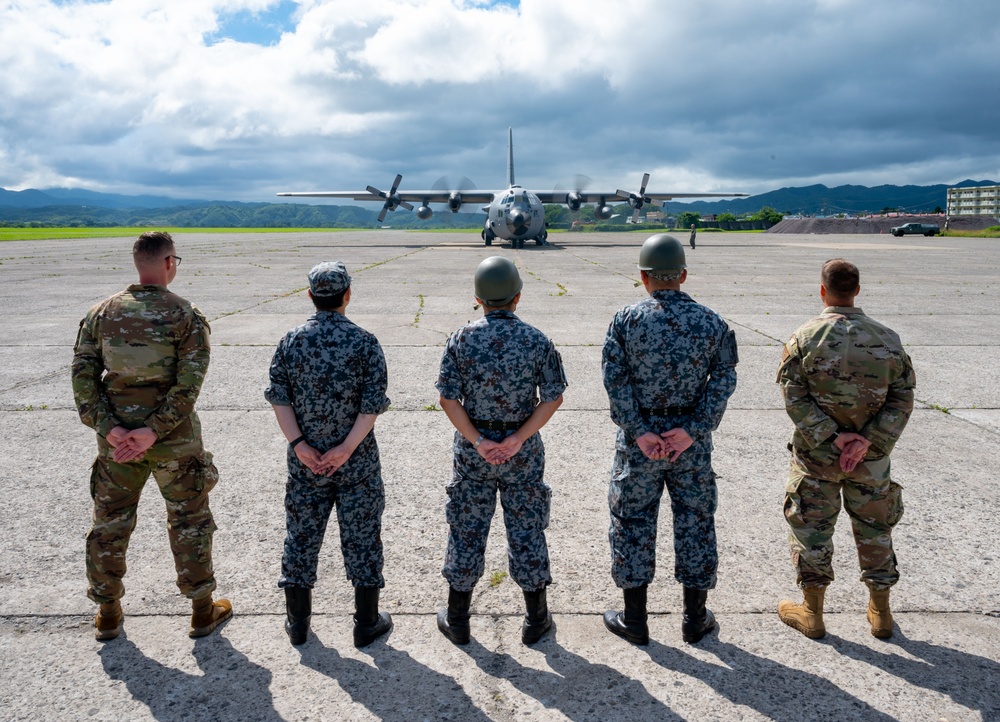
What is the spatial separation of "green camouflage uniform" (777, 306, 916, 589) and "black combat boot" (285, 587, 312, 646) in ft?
8.26

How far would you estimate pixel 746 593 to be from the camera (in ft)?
12.7

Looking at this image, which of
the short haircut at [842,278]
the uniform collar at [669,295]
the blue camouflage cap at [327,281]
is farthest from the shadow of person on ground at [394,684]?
the short haircut at [842,278]

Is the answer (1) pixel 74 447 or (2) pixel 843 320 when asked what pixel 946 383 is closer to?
(2) pixel 843 320

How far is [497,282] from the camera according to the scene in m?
3.41

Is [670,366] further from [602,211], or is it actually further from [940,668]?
[602,211]

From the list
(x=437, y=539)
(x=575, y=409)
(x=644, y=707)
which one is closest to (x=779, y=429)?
(x=575, y=409)

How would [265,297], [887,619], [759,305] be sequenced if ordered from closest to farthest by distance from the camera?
[887,619] → [759,305] → [265,297]

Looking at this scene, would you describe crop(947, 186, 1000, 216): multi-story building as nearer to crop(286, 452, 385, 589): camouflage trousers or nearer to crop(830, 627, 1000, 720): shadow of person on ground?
crop(830, 627, 1000, 720): shadow of person on ground

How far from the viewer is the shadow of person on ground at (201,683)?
116 inches

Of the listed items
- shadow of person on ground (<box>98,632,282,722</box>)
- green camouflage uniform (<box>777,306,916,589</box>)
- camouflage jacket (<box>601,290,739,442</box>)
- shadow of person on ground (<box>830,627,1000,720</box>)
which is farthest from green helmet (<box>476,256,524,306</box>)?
shadow of person on ground (<box>830,627,1000,720</box>)

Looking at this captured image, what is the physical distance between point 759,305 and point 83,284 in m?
18.0

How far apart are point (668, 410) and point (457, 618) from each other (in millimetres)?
1504

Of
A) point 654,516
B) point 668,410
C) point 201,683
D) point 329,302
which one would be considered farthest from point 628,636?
point 329,302

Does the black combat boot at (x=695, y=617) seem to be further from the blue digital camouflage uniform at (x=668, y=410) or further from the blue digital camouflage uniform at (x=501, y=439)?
the blue digital camouflage uniform at (x=501, y=439)
